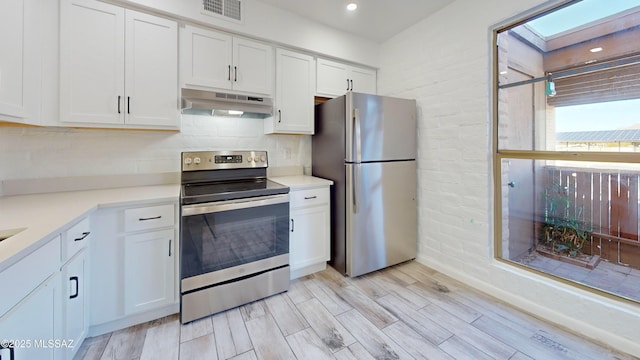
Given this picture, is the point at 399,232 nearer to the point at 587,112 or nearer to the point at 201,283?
the point at 587,112

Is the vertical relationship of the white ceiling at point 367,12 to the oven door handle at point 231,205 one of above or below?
above

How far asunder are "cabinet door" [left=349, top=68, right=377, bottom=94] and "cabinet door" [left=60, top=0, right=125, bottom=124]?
7.20 feet

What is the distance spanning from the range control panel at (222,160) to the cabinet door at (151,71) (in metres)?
0.31

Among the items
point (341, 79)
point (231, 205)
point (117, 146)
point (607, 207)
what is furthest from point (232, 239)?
point (607, 207)

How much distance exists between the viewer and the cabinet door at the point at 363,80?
9.93ft

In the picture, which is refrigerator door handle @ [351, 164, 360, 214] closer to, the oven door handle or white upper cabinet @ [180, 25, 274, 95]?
the oven door handle

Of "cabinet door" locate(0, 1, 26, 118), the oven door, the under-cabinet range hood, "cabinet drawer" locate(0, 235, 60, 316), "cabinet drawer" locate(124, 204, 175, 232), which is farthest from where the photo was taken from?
the under-cabinet range hood

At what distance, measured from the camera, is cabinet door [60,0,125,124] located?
1.72 meters

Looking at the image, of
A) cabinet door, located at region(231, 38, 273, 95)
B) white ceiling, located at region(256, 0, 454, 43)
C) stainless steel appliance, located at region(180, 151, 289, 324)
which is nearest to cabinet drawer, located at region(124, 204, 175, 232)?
stainless steel appliance, located at region(180, 151, 289, 324)

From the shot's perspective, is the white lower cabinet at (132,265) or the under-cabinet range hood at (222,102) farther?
the under-cabinet range hood at (222,102)

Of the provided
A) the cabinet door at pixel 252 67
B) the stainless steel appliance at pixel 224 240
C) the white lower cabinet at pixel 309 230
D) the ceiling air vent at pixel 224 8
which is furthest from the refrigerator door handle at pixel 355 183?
the ceiling air vent at pixel 224 8

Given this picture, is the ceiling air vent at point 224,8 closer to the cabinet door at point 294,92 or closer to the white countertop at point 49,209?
the cabinet door at point 294,92

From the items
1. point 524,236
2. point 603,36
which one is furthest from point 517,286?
point 603,36

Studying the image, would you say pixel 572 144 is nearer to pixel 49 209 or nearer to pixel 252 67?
pixel 252 67
